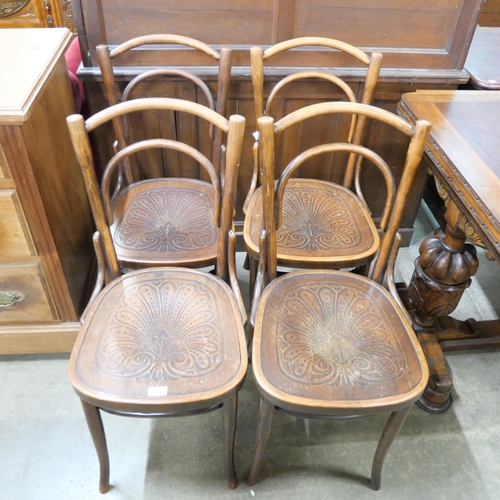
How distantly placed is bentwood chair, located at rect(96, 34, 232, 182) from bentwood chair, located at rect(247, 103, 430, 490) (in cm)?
45

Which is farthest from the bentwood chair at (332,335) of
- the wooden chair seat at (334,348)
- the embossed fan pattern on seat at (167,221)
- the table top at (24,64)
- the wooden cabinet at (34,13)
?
the wooden cabinet at (34,13)

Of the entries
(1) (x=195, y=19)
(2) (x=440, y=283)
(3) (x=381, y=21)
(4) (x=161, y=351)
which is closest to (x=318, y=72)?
(3) (x=381, y=21)

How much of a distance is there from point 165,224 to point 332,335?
0.59 m

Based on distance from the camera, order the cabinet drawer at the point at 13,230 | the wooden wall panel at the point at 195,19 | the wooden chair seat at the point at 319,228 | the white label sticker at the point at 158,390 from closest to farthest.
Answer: the white label sticker at the point at 158,390 → the cabinet drawer at the point at 13,230 → the wooden chair seat at the point at 319,228 → the wooden wall panel at the point at 195,19

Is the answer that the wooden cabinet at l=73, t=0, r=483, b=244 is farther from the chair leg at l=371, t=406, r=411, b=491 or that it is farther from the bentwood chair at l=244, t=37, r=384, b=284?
the chair leg at l=371, t=406, r=411, b=491

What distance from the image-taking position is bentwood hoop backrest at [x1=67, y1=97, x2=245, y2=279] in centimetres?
94

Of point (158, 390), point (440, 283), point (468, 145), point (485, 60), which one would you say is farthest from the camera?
point (485, 60)

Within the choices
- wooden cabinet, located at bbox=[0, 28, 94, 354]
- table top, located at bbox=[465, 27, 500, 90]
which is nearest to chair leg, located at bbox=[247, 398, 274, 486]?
wooden cabinet, located at bbox=[0, 28, 94, 354]

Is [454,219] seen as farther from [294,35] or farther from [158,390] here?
[158,390]

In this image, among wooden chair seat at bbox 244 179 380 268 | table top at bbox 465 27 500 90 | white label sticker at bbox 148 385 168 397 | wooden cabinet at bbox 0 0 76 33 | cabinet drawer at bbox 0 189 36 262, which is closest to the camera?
white label sticker at bbox 148 385 168 397

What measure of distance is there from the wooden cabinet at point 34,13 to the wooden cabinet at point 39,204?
2100 mm

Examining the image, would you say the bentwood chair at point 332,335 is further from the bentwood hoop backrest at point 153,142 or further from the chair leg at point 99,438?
the chair leg at point 99,438

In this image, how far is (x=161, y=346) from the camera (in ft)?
3.26

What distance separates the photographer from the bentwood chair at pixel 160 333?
3.00ft
